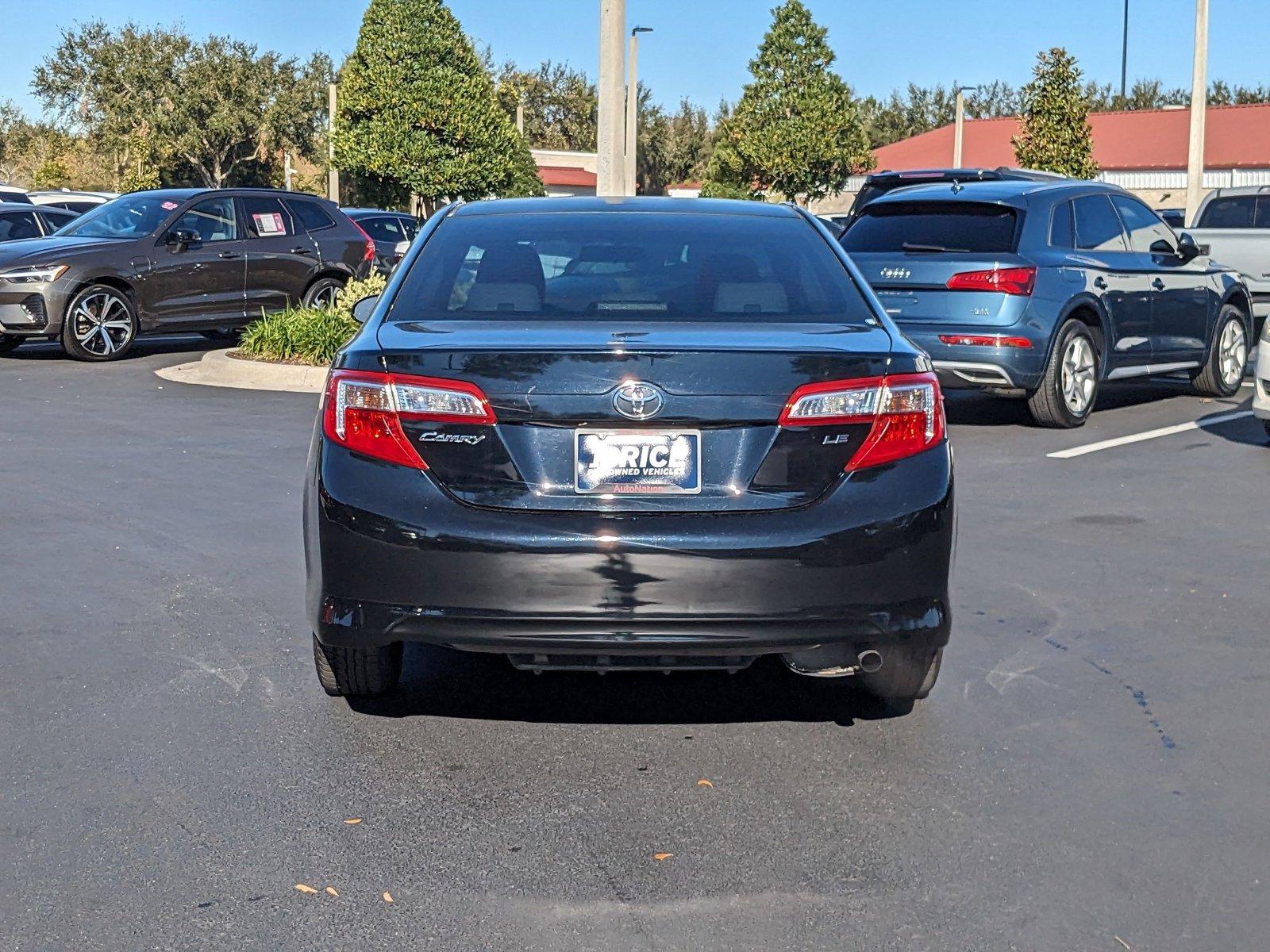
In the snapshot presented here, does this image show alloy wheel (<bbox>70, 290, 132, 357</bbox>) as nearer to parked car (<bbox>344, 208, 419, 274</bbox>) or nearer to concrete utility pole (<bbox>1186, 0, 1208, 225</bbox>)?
parked car (<bbox>344, 208, 419, 274</bbox>)

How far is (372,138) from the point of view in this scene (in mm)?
48500

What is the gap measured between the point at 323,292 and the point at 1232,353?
31.6 ft

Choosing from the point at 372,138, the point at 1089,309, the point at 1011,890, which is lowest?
the point at 1011,890

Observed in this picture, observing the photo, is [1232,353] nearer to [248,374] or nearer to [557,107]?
[248,374]

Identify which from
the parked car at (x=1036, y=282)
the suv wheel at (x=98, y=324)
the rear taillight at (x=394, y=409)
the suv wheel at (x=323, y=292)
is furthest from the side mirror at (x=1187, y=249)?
the suv wheel at (x=98, y=324)

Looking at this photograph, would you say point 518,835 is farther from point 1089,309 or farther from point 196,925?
point 1089,309

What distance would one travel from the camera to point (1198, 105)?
27.9 metres

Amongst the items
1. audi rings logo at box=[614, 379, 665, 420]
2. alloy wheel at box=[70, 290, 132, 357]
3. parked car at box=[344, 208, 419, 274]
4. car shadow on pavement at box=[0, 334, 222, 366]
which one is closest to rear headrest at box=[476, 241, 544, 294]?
audi rings logo at box=[614, 379, 665, 420]

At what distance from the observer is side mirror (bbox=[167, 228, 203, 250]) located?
17234 mm

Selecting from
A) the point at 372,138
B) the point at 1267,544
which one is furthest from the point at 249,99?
the point at 1267,544

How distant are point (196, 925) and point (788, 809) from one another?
1536 millimetres

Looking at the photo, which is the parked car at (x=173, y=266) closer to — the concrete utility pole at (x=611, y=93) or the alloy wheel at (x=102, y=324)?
the alloy wheel at (x=102, y=324)

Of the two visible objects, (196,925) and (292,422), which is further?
(292,422)

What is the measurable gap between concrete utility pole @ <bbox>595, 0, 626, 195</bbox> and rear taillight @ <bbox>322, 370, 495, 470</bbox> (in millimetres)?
11510
